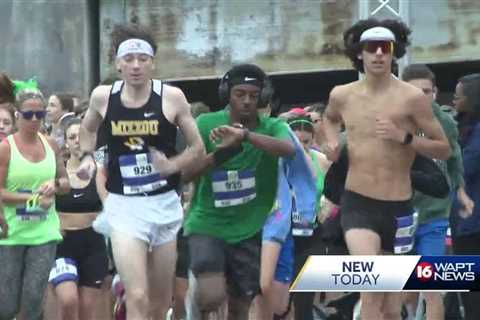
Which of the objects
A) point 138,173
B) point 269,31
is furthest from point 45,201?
point 269,31

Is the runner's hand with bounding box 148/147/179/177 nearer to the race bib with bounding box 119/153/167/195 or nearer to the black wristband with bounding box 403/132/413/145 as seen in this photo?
the race bib with bounding box 119/153/167/195

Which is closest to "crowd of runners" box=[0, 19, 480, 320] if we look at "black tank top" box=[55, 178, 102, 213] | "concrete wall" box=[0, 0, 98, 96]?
"black tank top" box=[55, 178, 102, 213]

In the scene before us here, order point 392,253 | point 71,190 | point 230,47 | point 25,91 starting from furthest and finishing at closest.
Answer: point 230,47, point 71,190, point 25,91, point 392,253

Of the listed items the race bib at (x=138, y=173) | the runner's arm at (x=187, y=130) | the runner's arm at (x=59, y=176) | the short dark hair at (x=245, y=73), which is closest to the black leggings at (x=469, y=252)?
the short dark hair at (x=245, y=73)

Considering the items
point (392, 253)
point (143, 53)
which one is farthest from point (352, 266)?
point (143, 53)

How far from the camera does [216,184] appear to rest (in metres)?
10.9

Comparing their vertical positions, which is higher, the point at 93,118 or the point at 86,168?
the point at 93,118

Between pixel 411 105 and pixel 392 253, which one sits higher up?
pixel 411 105

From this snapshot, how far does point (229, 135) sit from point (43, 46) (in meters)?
12.3

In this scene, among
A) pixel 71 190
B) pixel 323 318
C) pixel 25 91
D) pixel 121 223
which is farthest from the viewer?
pixel 323 318

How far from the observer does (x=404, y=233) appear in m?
10.8

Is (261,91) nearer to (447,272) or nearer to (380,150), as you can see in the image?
(380,150)

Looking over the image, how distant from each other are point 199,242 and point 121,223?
921mm

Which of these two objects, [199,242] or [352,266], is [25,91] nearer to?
[199,242]
